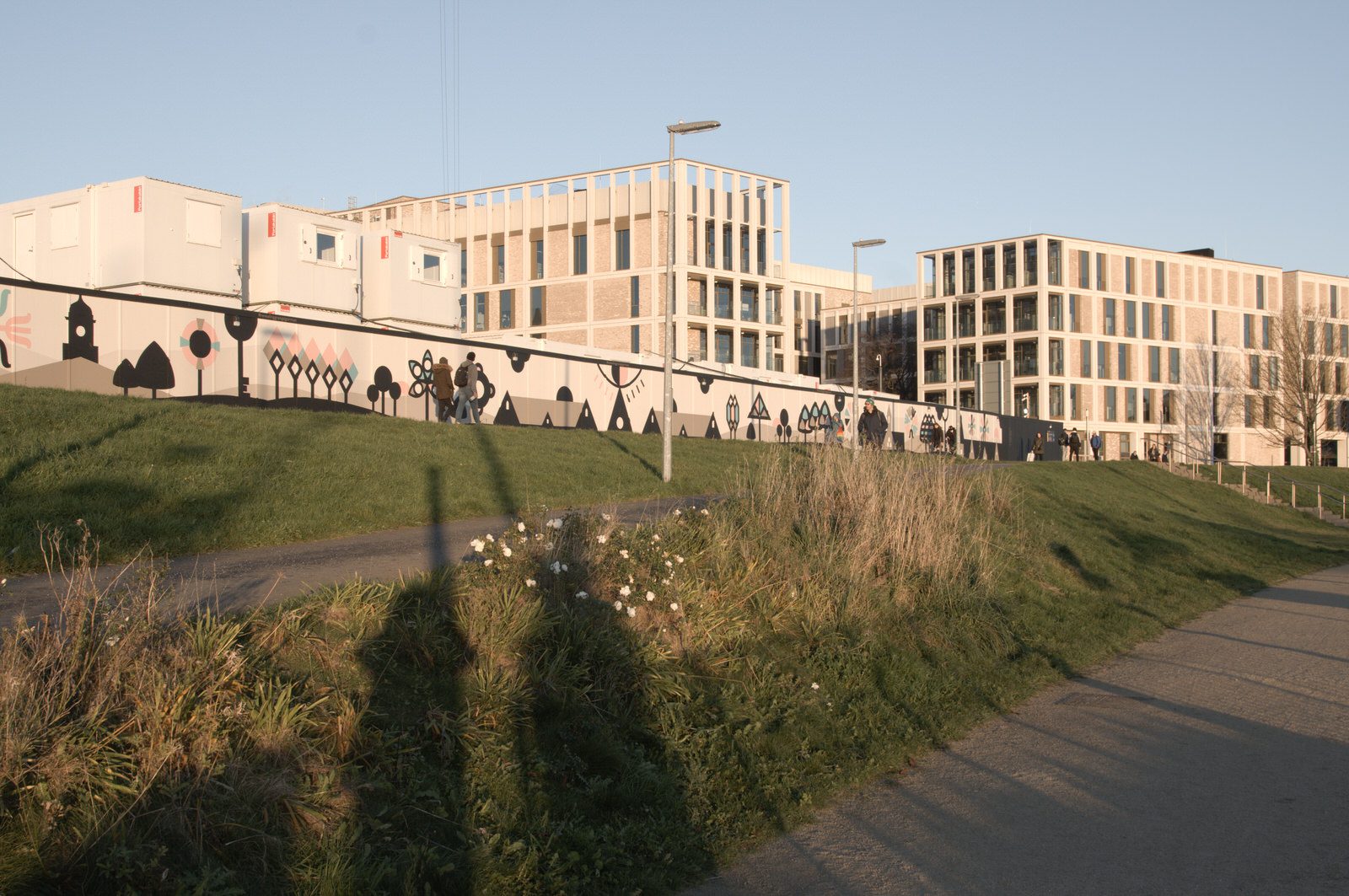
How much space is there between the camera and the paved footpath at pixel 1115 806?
5848 millimetres

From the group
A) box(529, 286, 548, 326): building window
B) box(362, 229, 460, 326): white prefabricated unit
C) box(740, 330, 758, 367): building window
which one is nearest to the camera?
box(362, 229, 460, 326): white prefabricated unit

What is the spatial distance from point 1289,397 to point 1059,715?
6786 cm

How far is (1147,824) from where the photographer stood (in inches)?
263

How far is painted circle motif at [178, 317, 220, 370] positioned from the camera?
942 inches

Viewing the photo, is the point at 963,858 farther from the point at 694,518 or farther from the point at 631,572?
the point at 694,518

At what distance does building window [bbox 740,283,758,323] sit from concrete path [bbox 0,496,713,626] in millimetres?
61702

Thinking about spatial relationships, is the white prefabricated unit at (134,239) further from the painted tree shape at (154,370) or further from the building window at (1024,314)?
the building window at (1024,314)

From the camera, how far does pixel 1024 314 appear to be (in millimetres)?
83375

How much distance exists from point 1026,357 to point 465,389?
6304 centimetres

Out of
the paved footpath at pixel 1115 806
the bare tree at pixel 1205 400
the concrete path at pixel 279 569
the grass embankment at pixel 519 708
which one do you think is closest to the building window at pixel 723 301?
the bare tree at pixel 1205 400

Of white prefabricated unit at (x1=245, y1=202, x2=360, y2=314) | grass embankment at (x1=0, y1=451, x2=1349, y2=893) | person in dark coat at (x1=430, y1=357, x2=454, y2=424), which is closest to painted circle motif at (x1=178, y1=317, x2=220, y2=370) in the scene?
person in dark coat at (x1=430, y1=357, x2=454, y2=424)

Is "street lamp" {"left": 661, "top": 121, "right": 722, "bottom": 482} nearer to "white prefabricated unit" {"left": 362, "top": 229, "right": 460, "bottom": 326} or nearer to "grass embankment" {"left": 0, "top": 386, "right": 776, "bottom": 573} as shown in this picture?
"grass embankment" {"left": 0, "top": 386, "right": 776, "bottom": 573}

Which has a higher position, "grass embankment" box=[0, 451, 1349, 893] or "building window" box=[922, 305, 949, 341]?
"building window" box=[922, 305, 949, 341]

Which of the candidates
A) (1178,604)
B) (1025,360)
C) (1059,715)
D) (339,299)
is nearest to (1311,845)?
(1059,715)
